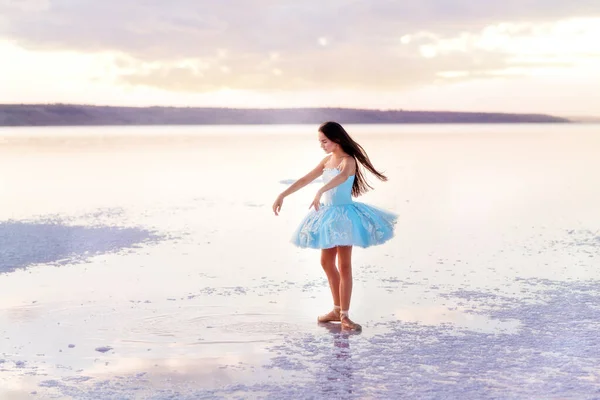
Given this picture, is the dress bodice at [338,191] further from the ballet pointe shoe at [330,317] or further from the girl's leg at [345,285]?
the ballet pointe shoe at [330,317]

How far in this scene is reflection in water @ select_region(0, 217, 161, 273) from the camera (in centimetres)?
1044

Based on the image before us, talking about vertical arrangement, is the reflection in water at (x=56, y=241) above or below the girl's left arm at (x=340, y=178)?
below

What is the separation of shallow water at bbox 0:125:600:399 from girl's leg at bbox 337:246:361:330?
0.14m

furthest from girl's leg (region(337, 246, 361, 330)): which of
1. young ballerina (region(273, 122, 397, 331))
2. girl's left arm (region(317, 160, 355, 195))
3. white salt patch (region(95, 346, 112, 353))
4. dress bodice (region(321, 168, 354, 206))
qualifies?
white salt patch (region(95, 346, 112, 353))

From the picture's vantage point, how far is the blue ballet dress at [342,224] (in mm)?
6996

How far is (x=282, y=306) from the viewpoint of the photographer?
25.6 ft

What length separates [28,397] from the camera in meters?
5.28

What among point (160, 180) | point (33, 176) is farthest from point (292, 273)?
point (33, 176)

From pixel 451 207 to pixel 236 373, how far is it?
1124 centimetres

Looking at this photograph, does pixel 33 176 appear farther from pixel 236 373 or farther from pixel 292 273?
pixel 236 373

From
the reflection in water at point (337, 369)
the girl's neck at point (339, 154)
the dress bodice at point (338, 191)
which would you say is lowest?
the reflection in water at point (337, 369)

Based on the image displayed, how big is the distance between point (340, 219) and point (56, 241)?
20.4ft

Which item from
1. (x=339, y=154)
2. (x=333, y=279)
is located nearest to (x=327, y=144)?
(x=339, y=154)

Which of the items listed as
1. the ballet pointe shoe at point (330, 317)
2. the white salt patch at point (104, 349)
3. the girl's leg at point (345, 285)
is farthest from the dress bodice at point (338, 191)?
the white salt patch at point (104, 349)
